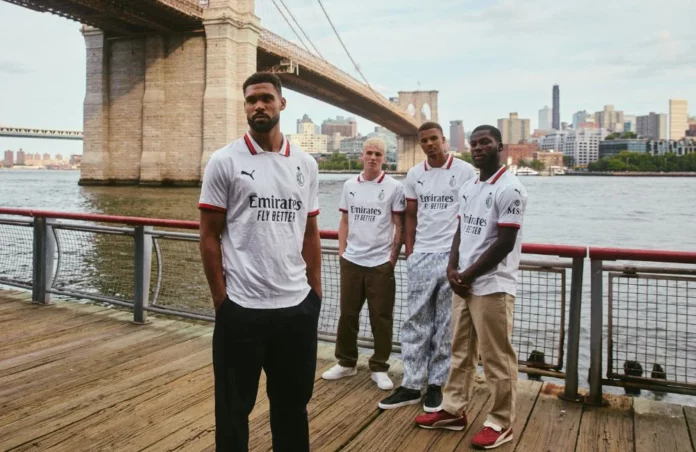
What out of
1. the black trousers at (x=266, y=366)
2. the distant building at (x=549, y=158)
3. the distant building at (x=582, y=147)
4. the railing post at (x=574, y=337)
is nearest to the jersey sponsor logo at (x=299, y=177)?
the black trousers at (x=266, y=366)

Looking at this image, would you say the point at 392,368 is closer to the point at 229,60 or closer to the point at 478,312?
the point at 478,312

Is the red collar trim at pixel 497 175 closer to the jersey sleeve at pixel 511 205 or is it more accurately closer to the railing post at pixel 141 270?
the jersey sleeve at pixel 511 205

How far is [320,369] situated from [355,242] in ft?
2.68

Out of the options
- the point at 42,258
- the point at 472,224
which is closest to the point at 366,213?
the point at 472,224

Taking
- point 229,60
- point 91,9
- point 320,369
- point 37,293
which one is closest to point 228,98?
point 229,60

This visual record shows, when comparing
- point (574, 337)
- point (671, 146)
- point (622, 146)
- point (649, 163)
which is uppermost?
point (671, 146)

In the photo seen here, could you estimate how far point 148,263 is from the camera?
457 centimetres

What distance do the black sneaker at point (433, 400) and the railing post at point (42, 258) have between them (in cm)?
361

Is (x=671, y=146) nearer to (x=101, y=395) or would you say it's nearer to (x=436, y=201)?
(x=436, y=201)

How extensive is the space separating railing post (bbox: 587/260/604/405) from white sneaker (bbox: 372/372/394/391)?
1.01 metres

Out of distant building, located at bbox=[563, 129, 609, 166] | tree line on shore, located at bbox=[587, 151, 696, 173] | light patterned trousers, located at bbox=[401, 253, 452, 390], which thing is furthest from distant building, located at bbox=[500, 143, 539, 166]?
light patterned trousers, located at bbox=[401, 253, 452, 390]

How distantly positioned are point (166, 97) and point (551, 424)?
3345 centimetres

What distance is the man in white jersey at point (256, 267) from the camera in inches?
74.1

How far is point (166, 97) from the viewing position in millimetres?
33438
